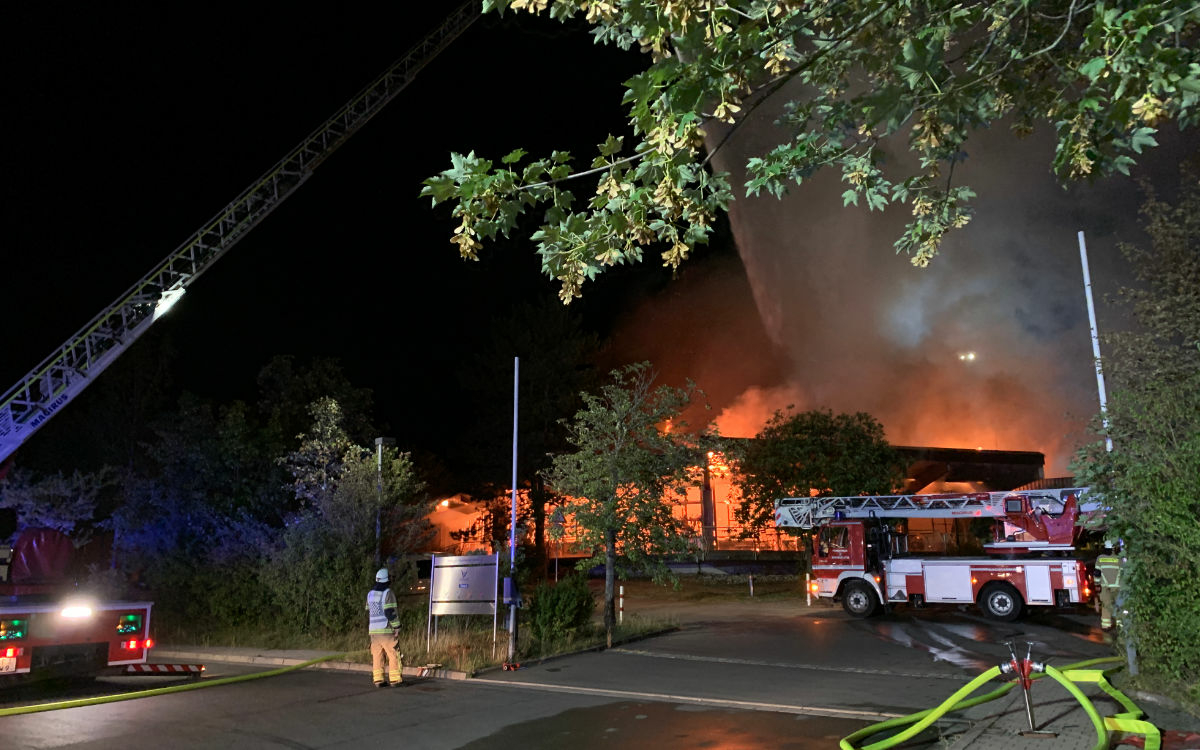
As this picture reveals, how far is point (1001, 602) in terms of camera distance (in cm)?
2045

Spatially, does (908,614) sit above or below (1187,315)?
below

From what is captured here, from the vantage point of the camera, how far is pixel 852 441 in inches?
1198

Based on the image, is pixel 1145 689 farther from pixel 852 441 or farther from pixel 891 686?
pixel 852 441

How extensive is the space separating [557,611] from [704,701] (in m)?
5.22

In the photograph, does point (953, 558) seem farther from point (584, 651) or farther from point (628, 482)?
point (584, 651)

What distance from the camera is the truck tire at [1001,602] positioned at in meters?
20.2

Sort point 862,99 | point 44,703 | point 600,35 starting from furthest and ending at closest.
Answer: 1. point 44,703
2. point 600,35
3. point 862,99

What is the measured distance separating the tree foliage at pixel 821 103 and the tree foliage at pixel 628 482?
10.3 meters

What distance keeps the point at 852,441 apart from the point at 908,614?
887cm

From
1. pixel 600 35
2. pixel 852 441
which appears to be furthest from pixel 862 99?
pixel 852 441

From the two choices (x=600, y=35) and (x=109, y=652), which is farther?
(x=109, y=652)

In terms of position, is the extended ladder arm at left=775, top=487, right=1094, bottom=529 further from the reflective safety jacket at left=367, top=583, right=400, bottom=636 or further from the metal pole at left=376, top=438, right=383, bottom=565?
the reflective safety jacket at left=367, top=583, right=400, bottom=636

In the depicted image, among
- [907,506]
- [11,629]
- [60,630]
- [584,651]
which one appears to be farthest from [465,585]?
[907,506]

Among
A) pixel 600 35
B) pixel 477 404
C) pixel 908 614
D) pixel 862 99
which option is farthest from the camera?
pixel 477 404
